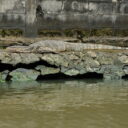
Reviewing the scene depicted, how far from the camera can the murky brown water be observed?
6.59 meters

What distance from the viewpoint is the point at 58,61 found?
36.2 ft

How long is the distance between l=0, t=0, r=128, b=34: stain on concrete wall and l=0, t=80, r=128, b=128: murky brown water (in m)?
2.86

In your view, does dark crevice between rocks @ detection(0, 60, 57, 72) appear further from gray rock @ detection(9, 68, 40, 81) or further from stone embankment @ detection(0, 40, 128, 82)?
gray rock @ detection(9, 68, 40, 81)

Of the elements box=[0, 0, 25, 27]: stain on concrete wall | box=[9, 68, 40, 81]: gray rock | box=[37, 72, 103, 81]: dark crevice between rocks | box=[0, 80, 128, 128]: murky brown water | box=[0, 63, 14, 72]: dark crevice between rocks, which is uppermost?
box=[0, 0, 25, 27]: stain on concrete wall

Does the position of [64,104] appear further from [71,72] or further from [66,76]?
[66,76]

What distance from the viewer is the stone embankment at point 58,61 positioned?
1077cm

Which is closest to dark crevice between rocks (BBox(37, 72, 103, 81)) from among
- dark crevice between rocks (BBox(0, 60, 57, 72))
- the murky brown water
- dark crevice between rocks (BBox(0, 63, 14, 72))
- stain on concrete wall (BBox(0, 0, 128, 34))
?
dark crevice between rocks (BBox(0, 60, 57, 72))

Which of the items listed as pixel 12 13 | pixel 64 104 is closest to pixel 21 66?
pixel 12 13

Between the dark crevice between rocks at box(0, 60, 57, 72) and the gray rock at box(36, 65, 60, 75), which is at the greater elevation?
the dark crevice between rocks at box(0, 60, 57, 72)

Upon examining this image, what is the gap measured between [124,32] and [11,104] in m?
6.89

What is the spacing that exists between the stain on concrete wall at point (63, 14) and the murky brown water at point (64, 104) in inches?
113

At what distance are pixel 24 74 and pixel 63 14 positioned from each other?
10.5ft

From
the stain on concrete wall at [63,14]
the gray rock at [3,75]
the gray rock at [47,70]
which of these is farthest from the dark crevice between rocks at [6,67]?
the stain on concrete wall at [63,14]

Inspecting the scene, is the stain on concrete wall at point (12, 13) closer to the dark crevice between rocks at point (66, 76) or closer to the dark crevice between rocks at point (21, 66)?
the dark crevice between rocks at point (21, 66)
